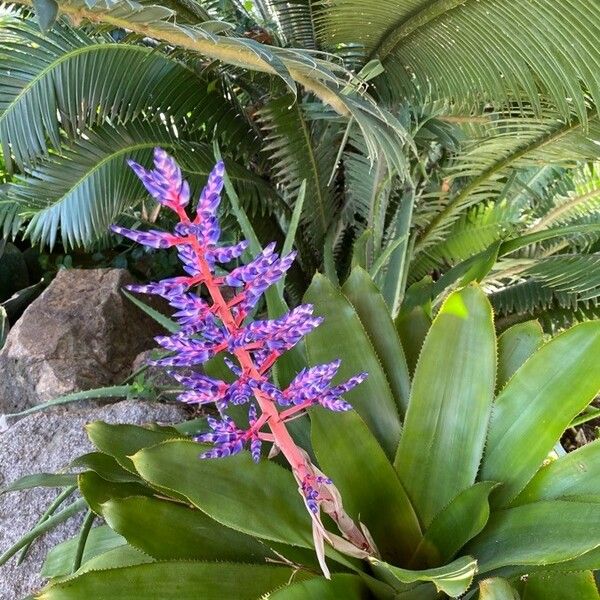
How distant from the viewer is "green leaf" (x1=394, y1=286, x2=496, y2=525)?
614 mm

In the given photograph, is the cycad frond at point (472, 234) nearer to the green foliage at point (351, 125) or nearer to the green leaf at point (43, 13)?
the green foliage at point (351, 125)

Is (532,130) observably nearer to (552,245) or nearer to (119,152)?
(552,245)

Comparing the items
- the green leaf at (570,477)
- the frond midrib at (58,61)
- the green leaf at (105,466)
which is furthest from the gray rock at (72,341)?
the green leaf at (570,477)

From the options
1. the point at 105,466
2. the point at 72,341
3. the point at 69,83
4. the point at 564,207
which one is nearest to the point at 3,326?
the point at 72,341

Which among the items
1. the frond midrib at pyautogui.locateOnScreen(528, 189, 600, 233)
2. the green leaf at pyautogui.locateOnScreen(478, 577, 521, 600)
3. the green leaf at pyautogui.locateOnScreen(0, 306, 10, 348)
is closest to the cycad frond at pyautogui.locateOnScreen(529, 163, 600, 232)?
the frond midrib at pyautogui.locateOnScreen(528, 189, 600, 233)

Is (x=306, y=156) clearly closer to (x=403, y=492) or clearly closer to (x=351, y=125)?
(x=351, y=125)

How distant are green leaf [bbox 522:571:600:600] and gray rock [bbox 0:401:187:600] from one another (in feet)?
2.22

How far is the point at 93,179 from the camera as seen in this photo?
123 centimetres

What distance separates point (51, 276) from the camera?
189 centimetres

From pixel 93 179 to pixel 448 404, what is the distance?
0.95 meters

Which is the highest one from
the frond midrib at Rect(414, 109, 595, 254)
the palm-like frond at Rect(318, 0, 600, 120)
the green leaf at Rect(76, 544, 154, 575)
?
the palm-like frond at Rect(318, 0, 600, 120)

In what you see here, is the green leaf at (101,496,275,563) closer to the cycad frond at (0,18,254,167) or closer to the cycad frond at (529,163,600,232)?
the cycad frond at (0,18,254,167)

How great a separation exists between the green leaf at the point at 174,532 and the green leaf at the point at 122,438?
69 millimetres

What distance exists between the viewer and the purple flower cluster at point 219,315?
1.14 ft
